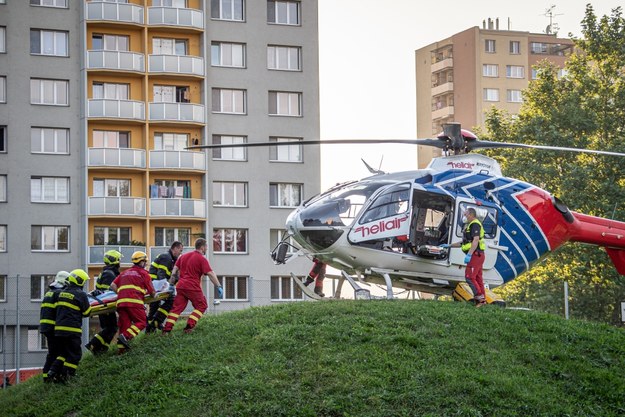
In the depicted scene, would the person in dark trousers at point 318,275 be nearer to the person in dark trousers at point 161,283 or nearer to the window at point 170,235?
the person in dark trousers at point 161,283

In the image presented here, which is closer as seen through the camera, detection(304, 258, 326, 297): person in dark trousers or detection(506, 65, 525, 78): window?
detection(304, 258, 326, 297): person in dark trousers

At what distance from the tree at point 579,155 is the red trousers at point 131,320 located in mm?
30853

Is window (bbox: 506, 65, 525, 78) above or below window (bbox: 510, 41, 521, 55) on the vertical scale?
below

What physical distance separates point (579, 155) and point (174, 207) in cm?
2033

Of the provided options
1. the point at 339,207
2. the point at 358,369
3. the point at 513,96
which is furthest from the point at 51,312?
the point at 513,96

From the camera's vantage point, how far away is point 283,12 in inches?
2389

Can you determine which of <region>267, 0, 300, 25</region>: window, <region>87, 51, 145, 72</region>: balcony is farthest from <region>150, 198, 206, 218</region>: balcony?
<region>267, 0, 300, 25</region>: window

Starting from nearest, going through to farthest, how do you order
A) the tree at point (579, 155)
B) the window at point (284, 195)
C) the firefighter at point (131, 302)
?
the firefighter at point (131, 302) → the tree at point (579, 155) → the window at point (284, 195)

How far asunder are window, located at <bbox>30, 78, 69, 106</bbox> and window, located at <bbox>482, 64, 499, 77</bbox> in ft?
162

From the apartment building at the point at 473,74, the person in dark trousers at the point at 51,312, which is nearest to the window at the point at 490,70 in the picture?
the apartment building at the point at 473,74

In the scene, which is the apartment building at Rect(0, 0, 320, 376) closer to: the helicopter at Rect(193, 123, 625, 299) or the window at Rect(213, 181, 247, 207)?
the window at Rect(213, 181, 247, 207)

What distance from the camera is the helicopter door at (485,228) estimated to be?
24453mm

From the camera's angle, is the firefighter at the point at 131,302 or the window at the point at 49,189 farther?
the window at the point at 49,189

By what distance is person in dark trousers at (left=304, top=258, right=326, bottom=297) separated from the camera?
2556cm
